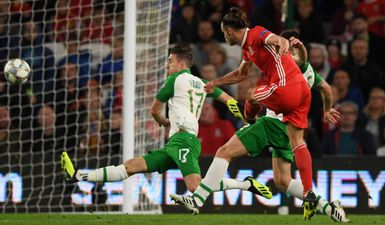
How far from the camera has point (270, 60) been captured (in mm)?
10727

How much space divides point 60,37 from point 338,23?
13.3 ft

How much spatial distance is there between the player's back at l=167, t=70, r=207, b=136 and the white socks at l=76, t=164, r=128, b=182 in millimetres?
630

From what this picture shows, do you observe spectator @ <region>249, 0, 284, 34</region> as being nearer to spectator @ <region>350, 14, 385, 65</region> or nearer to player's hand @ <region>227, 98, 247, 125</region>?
spectator @ <region>350, 14, 385, 65</region>

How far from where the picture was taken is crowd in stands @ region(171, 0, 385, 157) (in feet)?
51.2

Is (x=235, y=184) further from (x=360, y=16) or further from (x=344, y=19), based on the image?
(x=344, y=19)

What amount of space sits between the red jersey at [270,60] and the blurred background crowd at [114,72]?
154 inches

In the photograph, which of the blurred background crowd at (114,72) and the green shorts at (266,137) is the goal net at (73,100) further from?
the green shorts at (266,137)

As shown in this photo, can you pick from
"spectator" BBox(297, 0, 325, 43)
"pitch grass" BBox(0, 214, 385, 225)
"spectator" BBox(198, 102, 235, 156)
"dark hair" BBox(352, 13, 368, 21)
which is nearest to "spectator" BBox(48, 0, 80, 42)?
"spectator" BBox(198, 102, 235, 156)

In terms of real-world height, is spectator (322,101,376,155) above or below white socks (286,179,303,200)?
above

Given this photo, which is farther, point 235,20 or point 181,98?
point 181,98

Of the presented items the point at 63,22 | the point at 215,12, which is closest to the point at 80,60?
the point at 63,22

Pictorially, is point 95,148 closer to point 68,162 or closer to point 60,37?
point 60,37

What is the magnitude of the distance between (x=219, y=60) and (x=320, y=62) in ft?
4.70

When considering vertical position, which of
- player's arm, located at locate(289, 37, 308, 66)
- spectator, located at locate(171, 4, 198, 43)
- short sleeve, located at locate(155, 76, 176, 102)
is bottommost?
short sleeve, located at locate(155, 76, 176, 102)
